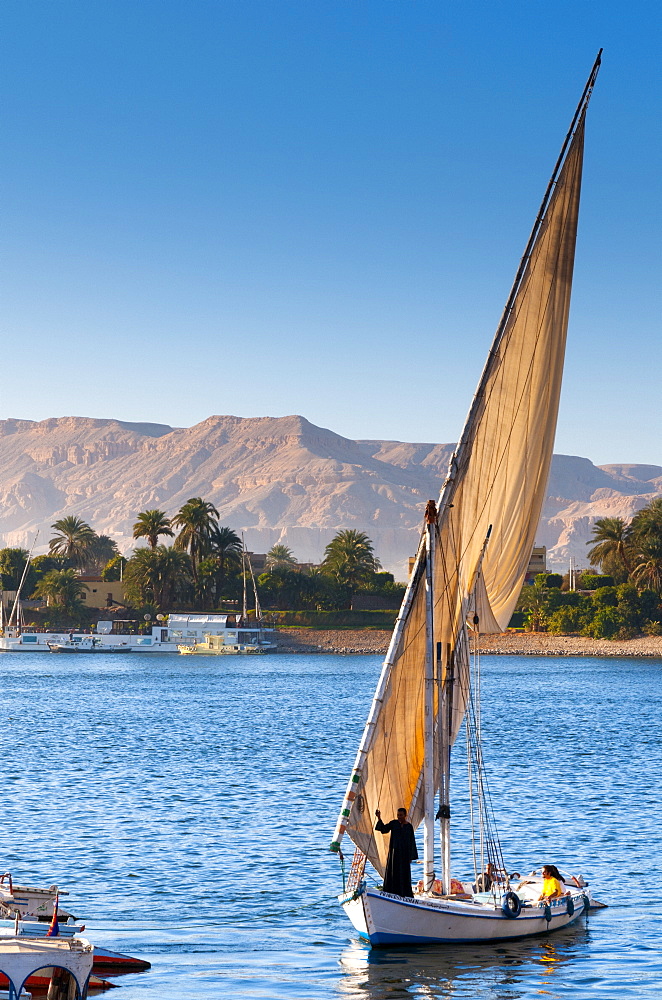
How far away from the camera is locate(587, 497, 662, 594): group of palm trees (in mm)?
160625

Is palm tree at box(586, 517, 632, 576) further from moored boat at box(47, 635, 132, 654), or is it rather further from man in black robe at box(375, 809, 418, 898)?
man in black robe at box(375, 809, 418, 898)

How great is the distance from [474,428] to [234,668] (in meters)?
131

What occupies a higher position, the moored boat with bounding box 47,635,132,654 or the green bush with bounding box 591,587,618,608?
the green bush with bounding box 591,587,618,608

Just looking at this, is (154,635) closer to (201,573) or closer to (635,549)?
(201,573)

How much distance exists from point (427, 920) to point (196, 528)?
510 feet

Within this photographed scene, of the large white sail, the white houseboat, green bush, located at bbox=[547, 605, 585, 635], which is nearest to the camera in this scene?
the large white sail

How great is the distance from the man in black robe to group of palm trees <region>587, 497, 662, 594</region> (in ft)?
470

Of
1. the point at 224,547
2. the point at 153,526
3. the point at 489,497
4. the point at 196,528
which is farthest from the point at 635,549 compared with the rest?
the point at 489,497

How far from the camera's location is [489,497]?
70.2 ft

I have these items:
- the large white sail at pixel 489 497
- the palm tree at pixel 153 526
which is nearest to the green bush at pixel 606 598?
the palm tree at pixel 153 526

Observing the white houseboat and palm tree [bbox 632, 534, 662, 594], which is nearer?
palm tree [bbox 632, 534, 662, 594]

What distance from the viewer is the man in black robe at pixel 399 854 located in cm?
1991

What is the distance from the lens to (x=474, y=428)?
21.0m

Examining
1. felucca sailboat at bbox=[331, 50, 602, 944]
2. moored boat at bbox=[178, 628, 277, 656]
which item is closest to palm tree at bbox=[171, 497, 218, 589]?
moored boat at bbox=[178, 628, 277, 656]
